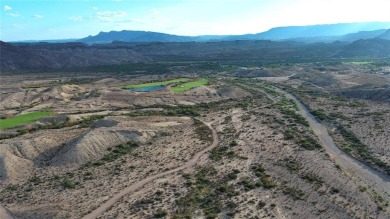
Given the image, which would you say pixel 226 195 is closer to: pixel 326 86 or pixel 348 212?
pixel 348 212

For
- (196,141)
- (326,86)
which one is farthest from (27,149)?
(326,86)

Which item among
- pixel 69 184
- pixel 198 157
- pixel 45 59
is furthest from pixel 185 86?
pixel 45 59

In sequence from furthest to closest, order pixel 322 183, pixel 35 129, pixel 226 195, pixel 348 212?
pixel 35 129 < pixel 322 183 < pixel 226 195 < pixel 348 212

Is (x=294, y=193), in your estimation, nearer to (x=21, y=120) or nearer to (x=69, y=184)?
(x=69, y=184)

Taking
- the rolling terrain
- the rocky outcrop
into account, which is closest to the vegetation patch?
the rolling terrain

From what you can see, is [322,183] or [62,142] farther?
[62,142]

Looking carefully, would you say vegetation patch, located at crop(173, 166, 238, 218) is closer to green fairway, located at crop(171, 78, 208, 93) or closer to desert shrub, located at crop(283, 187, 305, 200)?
desert shrub, located at crop(283, 187, 305, 200)
